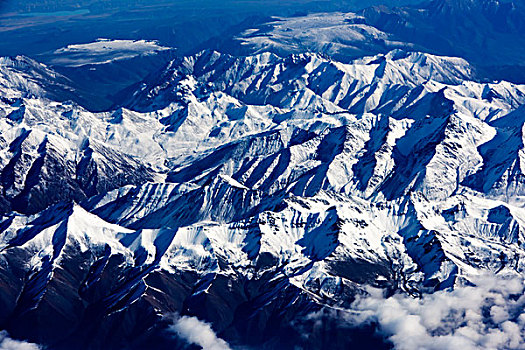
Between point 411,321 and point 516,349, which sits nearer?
point 516,349

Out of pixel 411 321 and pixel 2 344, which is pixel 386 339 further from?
pixel 2 344

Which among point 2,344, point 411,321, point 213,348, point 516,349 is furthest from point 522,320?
point 2,344

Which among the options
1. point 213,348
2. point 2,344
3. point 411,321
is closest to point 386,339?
point 411,321

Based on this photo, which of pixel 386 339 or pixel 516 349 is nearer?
pixel 516 349

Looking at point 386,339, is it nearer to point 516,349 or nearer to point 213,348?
point 516,349

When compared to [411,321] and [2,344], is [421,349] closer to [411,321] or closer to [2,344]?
[411,321]

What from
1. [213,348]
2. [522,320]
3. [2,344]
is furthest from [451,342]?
[2,344]

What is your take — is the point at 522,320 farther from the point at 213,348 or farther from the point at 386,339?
the point at 213,348
